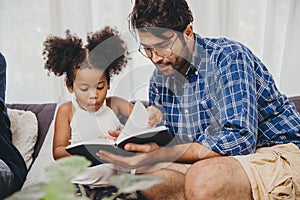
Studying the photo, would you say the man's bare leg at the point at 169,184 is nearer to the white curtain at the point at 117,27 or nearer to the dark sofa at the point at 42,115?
the dark sofa at the point at 42,115

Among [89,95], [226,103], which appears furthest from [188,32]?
[89,95]

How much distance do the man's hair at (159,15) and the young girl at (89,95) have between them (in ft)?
0.59

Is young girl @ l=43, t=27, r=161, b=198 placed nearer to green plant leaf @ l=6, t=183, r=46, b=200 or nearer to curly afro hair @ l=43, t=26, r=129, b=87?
curly afro hair @ l=43, t=26, r=129, b=87

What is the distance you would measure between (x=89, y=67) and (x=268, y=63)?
3.60ft

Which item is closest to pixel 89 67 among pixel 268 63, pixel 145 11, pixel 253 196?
pixel 145 11

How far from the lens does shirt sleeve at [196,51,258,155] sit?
1.55 meters

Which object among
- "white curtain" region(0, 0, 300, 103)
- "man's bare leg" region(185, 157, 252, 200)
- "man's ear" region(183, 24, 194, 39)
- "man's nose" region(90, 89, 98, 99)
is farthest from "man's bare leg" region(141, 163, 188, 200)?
"white curtain" region(0, 0, 300, 103)

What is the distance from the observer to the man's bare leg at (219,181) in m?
1.47

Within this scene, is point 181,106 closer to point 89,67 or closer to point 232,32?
point 89,67

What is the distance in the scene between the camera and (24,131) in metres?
2.04

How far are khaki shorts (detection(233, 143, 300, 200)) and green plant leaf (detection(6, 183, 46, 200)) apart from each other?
87 cm

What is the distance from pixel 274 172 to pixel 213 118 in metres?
0.31

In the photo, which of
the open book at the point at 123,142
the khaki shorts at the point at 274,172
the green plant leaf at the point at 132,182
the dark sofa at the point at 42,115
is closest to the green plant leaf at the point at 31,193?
the green plant leaf at the point at 132,182

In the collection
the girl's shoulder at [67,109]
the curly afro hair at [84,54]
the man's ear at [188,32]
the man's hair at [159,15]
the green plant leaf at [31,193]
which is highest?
the man's hair at [159,15]
